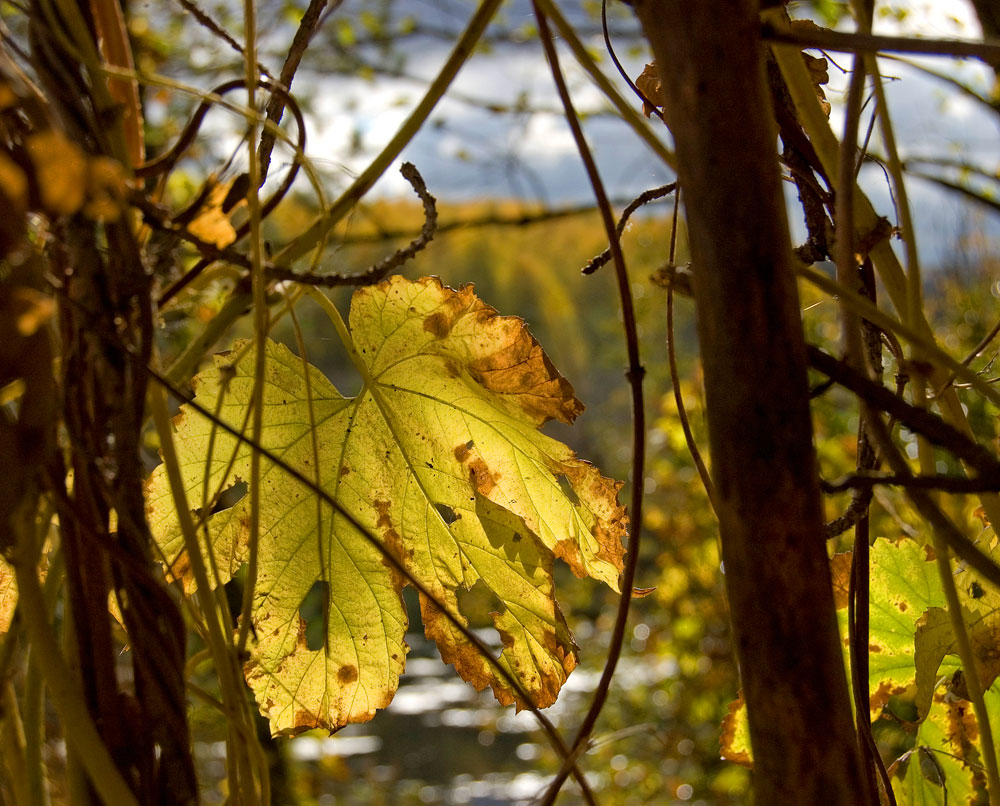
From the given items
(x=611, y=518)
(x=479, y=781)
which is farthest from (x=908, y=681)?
(x=479, y=781)

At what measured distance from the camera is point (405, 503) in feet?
1.91

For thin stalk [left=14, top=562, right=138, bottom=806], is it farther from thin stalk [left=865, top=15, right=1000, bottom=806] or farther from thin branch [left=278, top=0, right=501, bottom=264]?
thin stalk [left=865, top=15, right=1000, bottom=806]

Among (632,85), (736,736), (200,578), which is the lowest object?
(736,736)

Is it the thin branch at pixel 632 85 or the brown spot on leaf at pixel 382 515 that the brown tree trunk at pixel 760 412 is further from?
the brown spot on leaf at pixel 382 515

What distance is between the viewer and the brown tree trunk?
0.31 meters

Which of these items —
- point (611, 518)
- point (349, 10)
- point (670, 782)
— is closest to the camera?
point (611, 518)

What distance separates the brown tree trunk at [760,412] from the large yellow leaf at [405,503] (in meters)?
0.20

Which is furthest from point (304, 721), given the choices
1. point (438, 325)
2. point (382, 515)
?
point (438, 325)

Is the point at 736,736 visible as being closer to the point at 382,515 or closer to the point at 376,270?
the point at 382,515

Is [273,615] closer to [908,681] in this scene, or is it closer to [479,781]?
[908,681]

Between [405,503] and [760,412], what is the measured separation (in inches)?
12.7

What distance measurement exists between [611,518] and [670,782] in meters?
3.38

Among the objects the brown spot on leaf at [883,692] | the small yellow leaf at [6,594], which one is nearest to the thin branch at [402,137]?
the small yellow leaf at [6,594]

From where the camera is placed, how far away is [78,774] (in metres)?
0.35
